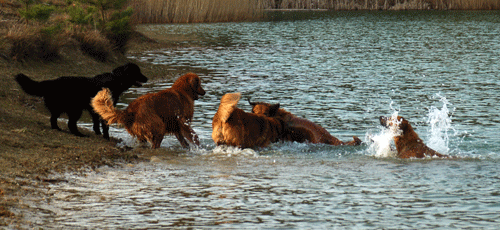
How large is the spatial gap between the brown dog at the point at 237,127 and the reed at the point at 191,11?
25514 mm

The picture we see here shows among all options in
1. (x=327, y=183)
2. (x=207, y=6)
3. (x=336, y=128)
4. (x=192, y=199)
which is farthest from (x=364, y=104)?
(x=207, y=6)

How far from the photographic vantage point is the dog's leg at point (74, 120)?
887cm

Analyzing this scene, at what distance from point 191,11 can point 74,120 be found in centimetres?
2772

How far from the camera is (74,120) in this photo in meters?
8.95

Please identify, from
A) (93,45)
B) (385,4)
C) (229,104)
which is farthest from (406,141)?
(385,4)

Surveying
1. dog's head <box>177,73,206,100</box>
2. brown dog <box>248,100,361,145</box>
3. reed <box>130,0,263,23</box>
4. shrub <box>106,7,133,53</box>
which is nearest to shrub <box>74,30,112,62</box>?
shrub <box>106,7,133,53</box>

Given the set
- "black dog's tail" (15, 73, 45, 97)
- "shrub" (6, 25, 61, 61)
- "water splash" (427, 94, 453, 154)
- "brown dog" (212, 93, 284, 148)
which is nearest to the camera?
"brown dog" (212, 93, 284, 148)

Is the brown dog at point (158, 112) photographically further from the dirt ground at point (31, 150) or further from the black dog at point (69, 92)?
the black dog at point (69, 92)

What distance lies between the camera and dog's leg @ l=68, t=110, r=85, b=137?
8867mm

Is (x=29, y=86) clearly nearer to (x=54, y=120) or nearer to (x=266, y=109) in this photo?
(x=54, y=120)

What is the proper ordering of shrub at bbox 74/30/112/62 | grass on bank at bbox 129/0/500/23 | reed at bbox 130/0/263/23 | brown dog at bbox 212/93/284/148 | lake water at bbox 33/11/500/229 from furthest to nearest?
grass on bank at bbox 129/0/500/23, reed at bbox 130/0/263/23, shrub at bbox 74/30/112/62, brown dog at bbox 212/93/284/148, lake water at bbox 33/11/500/229

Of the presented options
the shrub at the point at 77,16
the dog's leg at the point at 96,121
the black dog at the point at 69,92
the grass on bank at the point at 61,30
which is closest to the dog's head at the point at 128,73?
the black dog at the point at 69,92

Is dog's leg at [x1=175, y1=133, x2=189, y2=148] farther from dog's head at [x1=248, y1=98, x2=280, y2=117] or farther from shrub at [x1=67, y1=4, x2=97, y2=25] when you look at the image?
shrub at [x1=67, y1=4, x2=97, y2=25]

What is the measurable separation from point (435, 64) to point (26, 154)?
16.0 m
